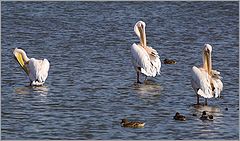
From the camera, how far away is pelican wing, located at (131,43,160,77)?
19.2 meters

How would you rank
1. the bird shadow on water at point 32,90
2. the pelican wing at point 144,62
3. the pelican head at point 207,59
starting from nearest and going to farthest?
the pelican head at point 207,59
the bird shadow on water at point 32,90
the pelican wing at point 144,62

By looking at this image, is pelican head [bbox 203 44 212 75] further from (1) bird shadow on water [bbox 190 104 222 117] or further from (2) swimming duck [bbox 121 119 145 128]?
(2) swimming duck [bbox 121 119 145 128]

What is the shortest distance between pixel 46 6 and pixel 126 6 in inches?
91.7

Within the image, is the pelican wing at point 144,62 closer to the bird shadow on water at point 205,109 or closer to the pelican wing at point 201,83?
the pelican wing at point 201,83

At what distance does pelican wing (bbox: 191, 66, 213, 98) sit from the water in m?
0.29

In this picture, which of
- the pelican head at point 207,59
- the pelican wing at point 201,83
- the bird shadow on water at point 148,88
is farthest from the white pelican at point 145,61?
the pelican wing at point 201,83

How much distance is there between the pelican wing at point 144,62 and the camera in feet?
62.9

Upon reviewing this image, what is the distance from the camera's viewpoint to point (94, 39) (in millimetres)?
24531

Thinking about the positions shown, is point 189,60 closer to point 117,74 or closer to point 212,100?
point 117,74

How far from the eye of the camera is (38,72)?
1858cm

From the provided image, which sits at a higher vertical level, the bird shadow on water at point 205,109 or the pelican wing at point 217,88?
the pelican wing at point 217,88

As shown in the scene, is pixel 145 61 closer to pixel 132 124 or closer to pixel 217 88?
pixel 217 88

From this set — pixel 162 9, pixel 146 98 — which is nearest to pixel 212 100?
pixel 146 98

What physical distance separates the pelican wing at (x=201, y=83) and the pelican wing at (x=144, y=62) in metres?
2.13
